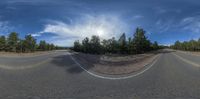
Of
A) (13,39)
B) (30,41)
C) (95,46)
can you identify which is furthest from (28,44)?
(95,46)

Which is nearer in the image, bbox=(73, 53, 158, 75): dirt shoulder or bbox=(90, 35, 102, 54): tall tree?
bbox=(73, 53, 158, 75): dirt shoulder

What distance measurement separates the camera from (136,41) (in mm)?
27953

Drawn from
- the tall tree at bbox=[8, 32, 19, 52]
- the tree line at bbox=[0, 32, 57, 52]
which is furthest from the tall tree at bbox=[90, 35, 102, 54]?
the tall tree at bbox=[8, 32, 19, 52]

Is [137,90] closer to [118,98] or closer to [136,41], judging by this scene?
[118,98]

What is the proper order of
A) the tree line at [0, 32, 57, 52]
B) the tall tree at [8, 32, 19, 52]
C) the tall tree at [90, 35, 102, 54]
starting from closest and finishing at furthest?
the tree line at [0, 32, 57, 52] → the tall tree at [8, 32, 19, 52] → the tall tree at [90, 35, 102, 54]

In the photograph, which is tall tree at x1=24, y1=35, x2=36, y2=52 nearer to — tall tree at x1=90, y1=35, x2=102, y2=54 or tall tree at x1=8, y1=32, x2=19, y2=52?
tall tree at x1=8, y1=32, x2=19, y2=52

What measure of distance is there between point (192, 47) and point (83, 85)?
13918cm

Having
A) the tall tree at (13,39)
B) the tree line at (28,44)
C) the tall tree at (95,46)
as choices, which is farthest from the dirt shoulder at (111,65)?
the tall tree at (13,39)

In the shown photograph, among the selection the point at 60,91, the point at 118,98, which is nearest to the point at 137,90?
the point at 118,98

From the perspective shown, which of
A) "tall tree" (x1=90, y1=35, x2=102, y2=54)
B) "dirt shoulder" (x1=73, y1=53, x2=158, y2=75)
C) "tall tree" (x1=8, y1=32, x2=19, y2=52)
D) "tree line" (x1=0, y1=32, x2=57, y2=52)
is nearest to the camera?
"tree line" (x1=0, y1=32, x2=57, y2=52)

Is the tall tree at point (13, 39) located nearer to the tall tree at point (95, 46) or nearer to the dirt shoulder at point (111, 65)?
the dirt shoulder at point (111, 65)

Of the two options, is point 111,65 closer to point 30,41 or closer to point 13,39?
point 30,41

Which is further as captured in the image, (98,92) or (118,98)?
(98,92)

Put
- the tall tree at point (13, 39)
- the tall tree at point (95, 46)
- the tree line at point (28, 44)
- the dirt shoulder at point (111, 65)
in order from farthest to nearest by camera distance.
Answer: the tall tree at point (95, 46), the tall tree at point (13, 39), the dirt shoulder at point (111, 65), the tree line at point (28, 44)
